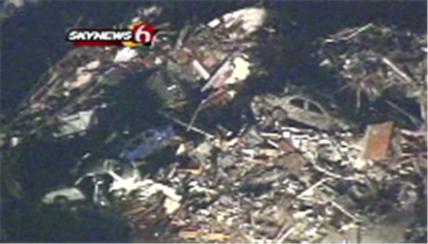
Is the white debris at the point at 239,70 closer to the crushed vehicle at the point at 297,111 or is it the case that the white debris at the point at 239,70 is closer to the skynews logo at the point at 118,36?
the crushed vehicle at the point at 297,111

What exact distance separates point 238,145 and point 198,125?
126mm

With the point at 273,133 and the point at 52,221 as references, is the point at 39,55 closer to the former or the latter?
the point at 52,221

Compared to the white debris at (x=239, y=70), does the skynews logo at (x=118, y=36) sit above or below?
above

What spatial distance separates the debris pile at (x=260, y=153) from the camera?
2.54 m

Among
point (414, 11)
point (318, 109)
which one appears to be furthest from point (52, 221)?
point (414, 11)

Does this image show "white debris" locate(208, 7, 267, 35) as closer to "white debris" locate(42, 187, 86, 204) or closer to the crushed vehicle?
the crushed vehicle

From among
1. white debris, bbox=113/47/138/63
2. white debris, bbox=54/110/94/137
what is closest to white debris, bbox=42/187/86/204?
white debris, bbox=54/110/94/137

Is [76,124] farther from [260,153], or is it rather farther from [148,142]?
[260,153]

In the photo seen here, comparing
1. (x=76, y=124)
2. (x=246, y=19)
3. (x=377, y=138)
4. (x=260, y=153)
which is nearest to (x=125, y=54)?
(x=76, y=124)

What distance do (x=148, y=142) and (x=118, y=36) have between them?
0.31 m

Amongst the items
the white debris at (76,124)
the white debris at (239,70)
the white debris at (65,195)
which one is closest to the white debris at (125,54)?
the white debris at (76,124)

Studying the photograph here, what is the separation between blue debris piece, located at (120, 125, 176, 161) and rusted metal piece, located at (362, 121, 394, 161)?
1.79 feet

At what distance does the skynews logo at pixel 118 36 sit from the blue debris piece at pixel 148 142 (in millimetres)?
250

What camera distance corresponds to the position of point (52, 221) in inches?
101
